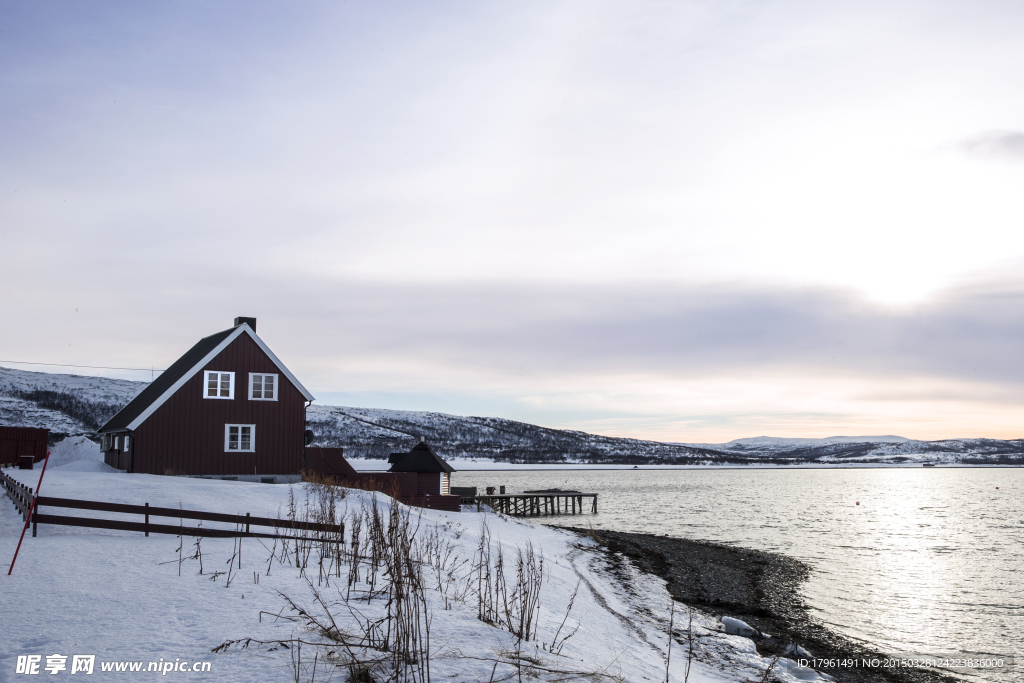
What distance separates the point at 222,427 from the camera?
3366 cm

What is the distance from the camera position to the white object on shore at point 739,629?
56.6 feet

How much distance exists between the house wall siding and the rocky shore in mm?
16447

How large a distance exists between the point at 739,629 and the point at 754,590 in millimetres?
7774

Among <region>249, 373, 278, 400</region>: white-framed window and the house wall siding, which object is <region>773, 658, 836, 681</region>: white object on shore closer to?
the house wall siding

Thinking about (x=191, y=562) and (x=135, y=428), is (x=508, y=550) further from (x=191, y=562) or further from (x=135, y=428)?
(x=135, y=428)

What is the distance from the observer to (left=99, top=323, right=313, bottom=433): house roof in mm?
32594

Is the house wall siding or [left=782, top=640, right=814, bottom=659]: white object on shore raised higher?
the house wall siding

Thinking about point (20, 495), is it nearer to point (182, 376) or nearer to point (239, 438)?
point (182, 376)

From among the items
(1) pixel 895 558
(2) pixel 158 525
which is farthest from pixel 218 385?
(1) pixel 895 558

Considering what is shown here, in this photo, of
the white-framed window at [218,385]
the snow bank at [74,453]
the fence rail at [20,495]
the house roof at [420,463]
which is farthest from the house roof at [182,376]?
the fence rail at [20,495]

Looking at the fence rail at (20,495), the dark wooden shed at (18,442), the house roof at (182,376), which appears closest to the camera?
the fence rail at (20,495)

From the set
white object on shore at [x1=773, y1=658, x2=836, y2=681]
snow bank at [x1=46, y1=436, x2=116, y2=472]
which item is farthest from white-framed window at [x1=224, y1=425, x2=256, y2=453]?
white object on shore at [x1=773, y1=658, x2=836, y2=681]

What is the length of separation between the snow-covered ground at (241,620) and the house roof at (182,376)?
13.4m

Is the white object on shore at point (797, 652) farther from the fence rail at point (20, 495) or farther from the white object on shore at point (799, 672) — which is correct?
the fence rail at point (20, 495)
